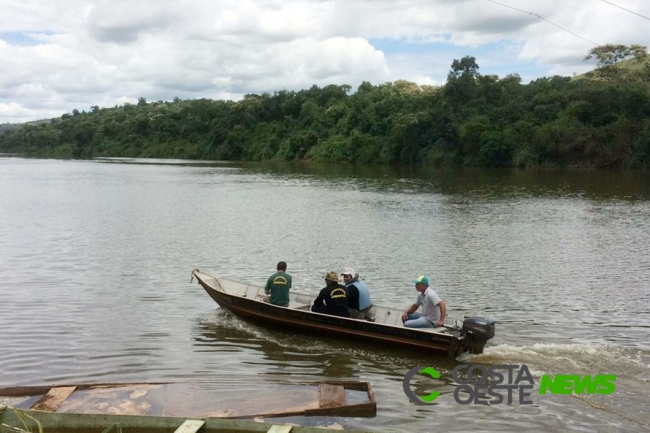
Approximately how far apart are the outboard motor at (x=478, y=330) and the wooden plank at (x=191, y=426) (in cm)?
623

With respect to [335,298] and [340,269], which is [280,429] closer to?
[335,298]

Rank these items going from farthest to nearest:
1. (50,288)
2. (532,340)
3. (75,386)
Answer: (50,288) < (532,340) < (75,386)

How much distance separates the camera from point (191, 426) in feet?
24.7

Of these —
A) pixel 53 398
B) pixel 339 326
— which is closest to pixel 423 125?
pixel 339 326

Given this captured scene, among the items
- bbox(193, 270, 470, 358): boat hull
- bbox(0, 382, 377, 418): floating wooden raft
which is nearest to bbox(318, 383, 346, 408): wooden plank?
bbox(0, 382, 377, 418): floating wooden raft

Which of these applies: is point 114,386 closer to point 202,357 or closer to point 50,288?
point 202,357

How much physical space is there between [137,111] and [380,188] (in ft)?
427

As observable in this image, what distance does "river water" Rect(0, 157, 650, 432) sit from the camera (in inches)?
456

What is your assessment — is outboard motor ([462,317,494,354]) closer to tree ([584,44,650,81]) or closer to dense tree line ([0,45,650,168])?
dense tree line ([0,45,650,168])

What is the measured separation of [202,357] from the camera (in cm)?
1284

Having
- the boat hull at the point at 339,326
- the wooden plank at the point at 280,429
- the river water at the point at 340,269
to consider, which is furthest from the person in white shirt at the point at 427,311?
the wooden plank at the point at 280,429

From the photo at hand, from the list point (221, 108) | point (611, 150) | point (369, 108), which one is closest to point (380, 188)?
point (611, 150)

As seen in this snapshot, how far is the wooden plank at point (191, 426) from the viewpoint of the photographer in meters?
7.46

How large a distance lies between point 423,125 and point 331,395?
86149 millimetres
